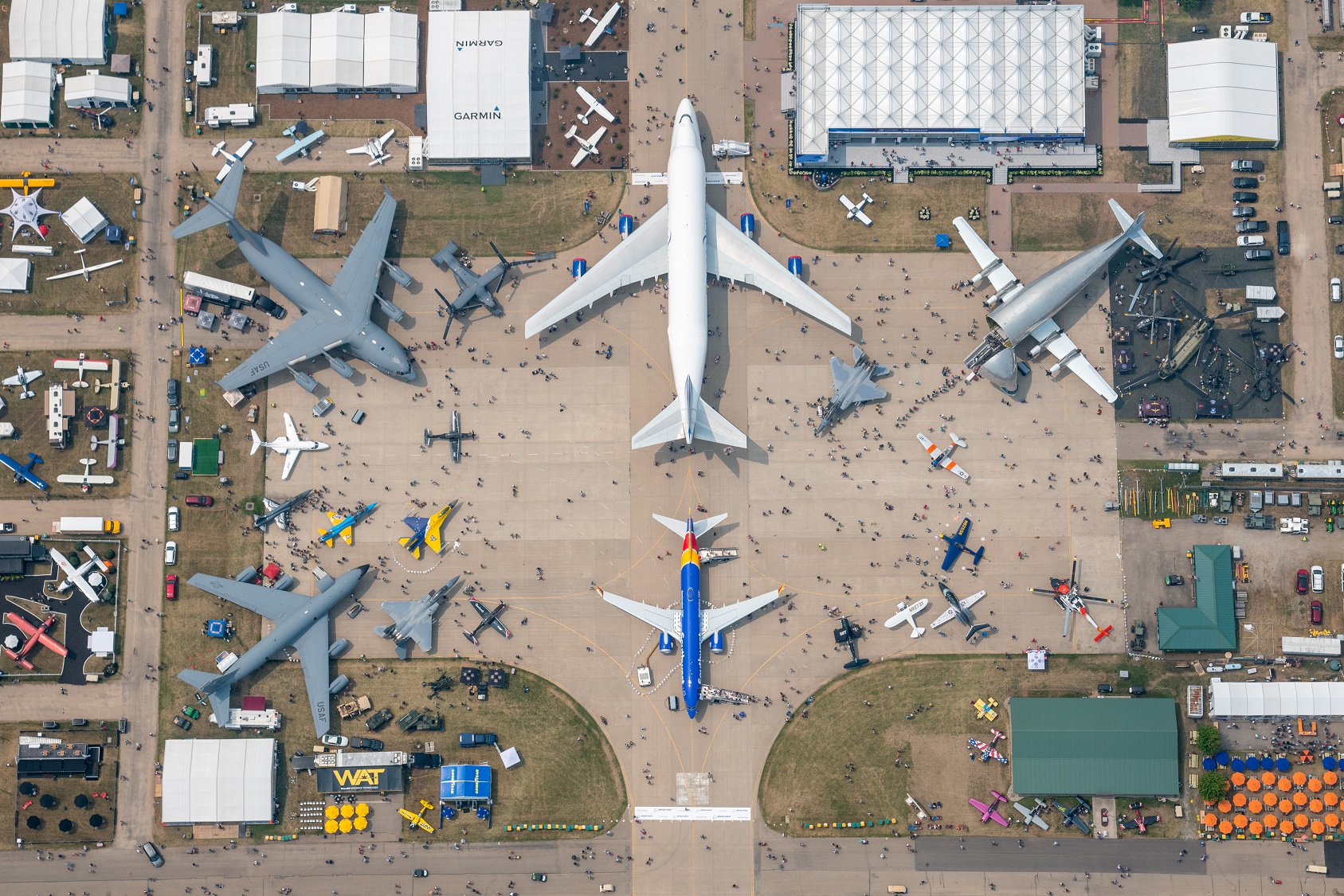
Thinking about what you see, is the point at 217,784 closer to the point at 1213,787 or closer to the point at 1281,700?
the point at 1213,787

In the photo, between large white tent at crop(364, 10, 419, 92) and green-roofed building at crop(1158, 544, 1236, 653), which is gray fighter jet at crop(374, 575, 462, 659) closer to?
large white tent at crop(364, 10, 419, 92)

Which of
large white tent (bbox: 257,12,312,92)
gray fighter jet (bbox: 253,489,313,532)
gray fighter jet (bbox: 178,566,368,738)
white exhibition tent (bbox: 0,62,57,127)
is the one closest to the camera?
gray fighter jet (bbox: 178,566,368,738)

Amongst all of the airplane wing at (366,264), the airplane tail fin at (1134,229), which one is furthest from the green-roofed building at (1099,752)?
the airplane wing at (366,264)

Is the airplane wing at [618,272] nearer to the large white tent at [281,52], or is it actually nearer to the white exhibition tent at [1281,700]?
the large white tent at [281,52]

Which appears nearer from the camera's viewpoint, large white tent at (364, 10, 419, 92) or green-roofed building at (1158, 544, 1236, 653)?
green-roofed building at (1158, 544, 1236, 653)

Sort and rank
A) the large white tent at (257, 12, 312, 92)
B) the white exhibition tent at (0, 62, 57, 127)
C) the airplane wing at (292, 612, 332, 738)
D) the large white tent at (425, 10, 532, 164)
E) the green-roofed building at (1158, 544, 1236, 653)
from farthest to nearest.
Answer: the white exhibition tent at (0, 62, 57, 127) → the large white tent at (257, 12, 312, 92) → the large white tent at (425, 10, 532, 164) → the green-roofed building at (1158, 544, 1236, 653) → the airplane wing at (292, 612, 332, 738)

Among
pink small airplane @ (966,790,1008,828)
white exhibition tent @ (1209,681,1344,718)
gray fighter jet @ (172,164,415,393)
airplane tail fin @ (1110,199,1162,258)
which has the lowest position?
pink small airplane @ (966,790,1008,828)

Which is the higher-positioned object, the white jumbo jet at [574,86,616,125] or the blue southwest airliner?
the white jumbo jet at [574,86,616,125]

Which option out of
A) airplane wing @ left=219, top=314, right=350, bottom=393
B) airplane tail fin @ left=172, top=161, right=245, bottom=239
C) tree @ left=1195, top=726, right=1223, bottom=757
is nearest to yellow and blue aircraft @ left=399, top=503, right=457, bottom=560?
airplane wing @ left=219, top=314, right=350, bottom=393
